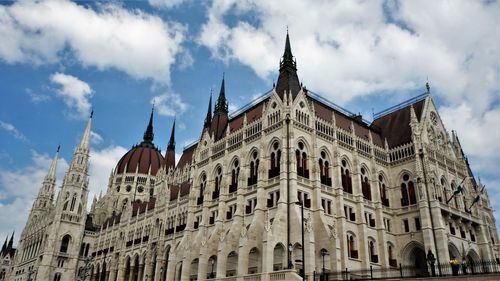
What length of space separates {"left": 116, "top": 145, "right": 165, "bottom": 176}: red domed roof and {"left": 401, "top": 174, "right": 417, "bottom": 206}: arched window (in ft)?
229

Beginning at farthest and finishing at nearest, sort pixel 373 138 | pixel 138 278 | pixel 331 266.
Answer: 1. pixel 138 278
2. pixel 373 138
3. pixel 331 266

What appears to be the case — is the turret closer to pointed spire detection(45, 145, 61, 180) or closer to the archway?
pointed spire detection(45, 145, 61, 180)

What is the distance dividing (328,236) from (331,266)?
301 centimetres

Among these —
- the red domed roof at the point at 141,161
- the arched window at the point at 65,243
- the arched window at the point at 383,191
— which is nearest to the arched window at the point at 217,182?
the arched window at the point at 383,191

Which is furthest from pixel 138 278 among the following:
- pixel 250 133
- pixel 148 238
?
pixel 250 133

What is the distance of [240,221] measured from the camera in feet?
159

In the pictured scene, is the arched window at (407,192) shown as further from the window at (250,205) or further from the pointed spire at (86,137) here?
the pointed spire at (86,137)

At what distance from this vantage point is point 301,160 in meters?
48.3

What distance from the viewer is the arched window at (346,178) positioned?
51344mm

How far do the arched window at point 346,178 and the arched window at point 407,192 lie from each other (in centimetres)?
912

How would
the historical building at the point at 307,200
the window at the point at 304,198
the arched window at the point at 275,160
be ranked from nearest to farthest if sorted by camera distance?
the historical building at the point at 307,200 → the window at the point at 304,198 → the arched window at the point at 275,160

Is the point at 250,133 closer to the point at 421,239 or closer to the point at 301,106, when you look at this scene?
the point at 301,106

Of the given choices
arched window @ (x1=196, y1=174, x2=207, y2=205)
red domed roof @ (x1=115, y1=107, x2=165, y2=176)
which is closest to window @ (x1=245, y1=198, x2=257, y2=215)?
arched window @ (x1=196, y1=174, x2=207, y2=205)

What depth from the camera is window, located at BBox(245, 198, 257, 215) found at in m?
48.6
